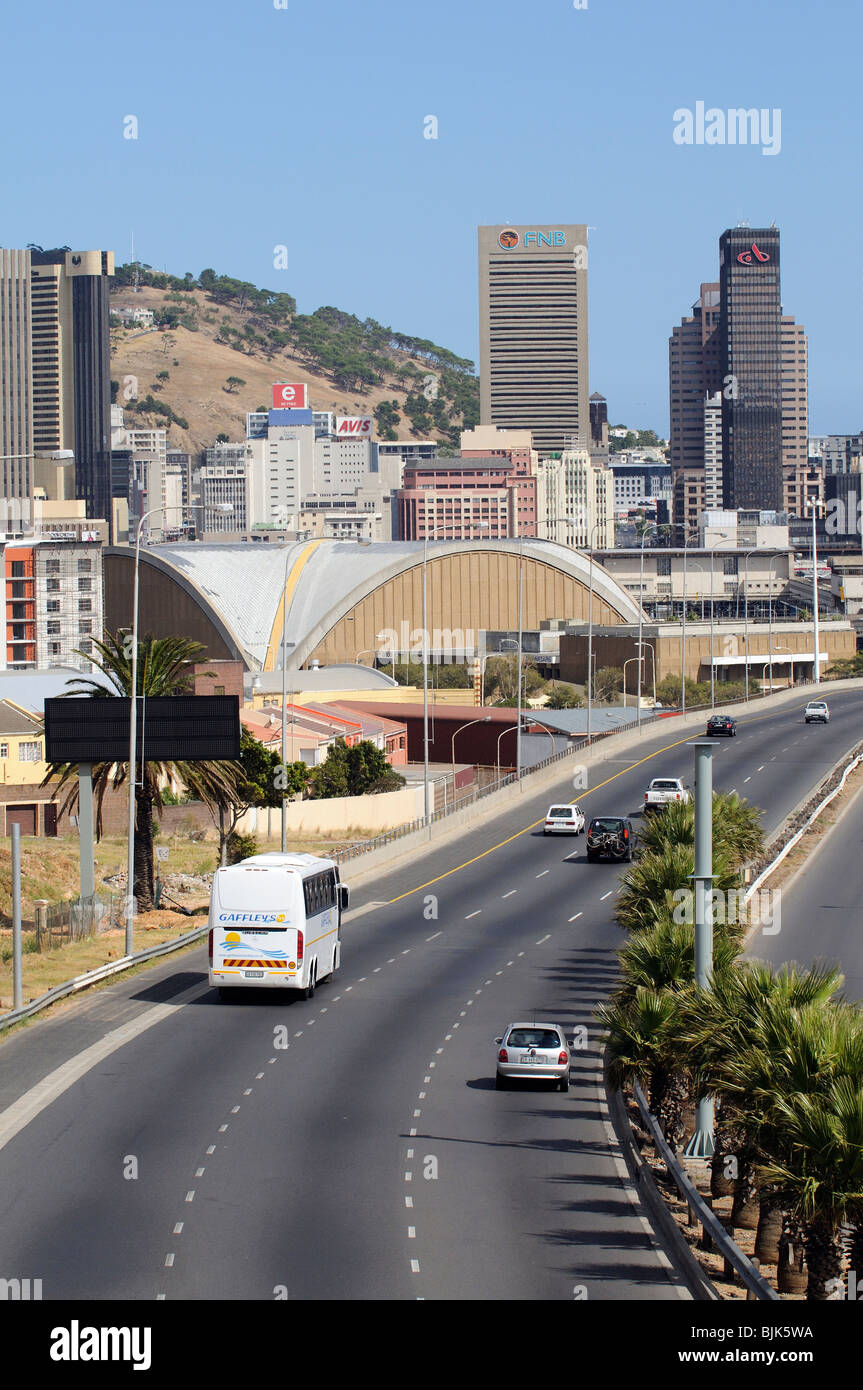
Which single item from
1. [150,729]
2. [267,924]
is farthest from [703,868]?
[150,729]

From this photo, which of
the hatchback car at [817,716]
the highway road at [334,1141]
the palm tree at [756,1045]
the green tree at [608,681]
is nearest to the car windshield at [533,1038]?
the highway road at [334,1141]

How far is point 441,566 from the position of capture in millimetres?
156125

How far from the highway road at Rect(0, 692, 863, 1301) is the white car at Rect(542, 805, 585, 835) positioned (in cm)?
1710

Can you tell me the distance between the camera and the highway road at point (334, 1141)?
1786 cm

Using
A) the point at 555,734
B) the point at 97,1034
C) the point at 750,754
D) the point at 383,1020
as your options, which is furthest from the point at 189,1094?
the point at 555,734

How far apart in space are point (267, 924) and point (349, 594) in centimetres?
11786

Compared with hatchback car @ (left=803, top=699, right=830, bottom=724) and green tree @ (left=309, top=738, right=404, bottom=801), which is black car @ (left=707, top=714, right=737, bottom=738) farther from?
green tree @ (left=309, top=738, right=404, bottom=801)

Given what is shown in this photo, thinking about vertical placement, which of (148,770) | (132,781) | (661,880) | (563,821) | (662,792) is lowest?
(563,821)

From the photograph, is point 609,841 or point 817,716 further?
point 817,716

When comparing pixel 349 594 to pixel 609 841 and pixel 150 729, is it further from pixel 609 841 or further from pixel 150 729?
pixel 150 729

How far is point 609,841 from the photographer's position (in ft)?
177

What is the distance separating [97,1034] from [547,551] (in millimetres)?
131425

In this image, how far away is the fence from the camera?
133ft
